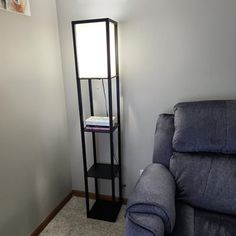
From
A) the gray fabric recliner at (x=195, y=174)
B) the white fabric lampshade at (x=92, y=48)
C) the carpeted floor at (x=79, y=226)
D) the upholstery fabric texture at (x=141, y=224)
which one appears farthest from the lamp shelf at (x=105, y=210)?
the white fabric lampshade at (x=92, y=48)

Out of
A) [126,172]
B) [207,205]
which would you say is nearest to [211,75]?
[207,205]

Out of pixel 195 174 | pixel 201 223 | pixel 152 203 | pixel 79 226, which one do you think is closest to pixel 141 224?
pixel 152 203

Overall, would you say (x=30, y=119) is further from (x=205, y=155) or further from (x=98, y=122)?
(x=205, y=155)

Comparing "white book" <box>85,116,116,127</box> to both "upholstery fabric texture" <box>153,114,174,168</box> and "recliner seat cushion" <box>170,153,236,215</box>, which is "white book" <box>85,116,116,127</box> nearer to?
"upholstery fabric texture" <box>153,114,174,168</box>

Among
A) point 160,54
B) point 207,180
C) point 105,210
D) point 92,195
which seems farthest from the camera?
point 92,195

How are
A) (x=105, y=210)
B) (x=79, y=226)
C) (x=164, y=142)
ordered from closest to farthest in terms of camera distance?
1. (x=164, y=142)
2. (x=79, y=226)
3. (x=105, y=210)

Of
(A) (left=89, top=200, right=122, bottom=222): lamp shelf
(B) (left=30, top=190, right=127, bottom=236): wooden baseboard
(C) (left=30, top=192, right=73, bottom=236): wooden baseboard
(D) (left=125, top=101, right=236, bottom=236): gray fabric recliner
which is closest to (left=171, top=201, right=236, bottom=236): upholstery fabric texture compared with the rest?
(D) (left=125, top=101, right=236, bottom=236): gray fabric recliner

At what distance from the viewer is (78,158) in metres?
2.29

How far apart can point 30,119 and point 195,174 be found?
127cm

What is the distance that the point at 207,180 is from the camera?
149cm

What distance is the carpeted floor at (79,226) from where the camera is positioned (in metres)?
1.88

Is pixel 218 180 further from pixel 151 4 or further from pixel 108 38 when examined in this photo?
Answer: pixel 151 4

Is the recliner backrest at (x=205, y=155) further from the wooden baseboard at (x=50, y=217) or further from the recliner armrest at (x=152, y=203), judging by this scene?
the wooden baseboard at (x=50, y=217)

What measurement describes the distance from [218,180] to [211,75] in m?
0.79
